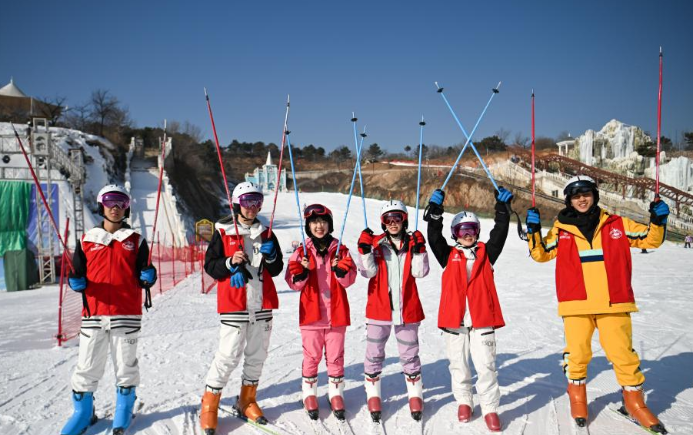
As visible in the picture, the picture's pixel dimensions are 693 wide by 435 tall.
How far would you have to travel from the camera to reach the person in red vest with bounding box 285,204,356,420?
13.2ft

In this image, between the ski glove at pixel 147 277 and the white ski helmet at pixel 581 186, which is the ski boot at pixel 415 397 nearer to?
the white ski helmet at pixel 581 186

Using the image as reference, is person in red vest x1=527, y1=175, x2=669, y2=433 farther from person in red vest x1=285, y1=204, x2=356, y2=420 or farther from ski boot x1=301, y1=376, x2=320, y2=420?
ski boot x1=301, y1=376, x2=320, y2=420

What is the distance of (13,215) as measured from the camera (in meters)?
18.1

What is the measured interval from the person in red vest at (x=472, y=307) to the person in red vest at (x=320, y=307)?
2.87 feet

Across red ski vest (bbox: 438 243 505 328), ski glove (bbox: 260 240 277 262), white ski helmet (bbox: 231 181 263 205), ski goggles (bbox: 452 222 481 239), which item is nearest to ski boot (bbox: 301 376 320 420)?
ski glove (bbox: 260 240 277 262)

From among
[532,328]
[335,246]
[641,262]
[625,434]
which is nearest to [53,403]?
[335,246]

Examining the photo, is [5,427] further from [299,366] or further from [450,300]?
[450,300]

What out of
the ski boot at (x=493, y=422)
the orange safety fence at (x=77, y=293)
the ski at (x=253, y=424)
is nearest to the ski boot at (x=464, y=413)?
the ski boot at (x=493, y=422)

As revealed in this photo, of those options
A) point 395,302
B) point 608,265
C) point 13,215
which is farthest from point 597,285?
point 13,215

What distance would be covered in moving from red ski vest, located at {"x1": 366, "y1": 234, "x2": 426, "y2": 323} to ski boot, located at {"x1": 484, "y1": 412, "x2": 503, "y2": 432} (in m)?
0.94

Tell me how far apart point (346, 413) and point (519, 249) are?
1781 cm

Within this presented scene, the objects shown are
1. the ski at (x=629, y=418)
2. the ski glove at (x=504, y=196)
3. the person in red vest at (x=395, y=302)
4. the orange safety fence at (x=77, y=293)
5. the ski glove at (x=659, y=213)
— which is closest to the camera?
the ski at (x=629, y=418)

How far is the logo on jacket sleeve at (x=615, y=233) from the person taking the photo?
3.82 metres

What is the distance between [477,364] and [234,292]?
212 centimetres
